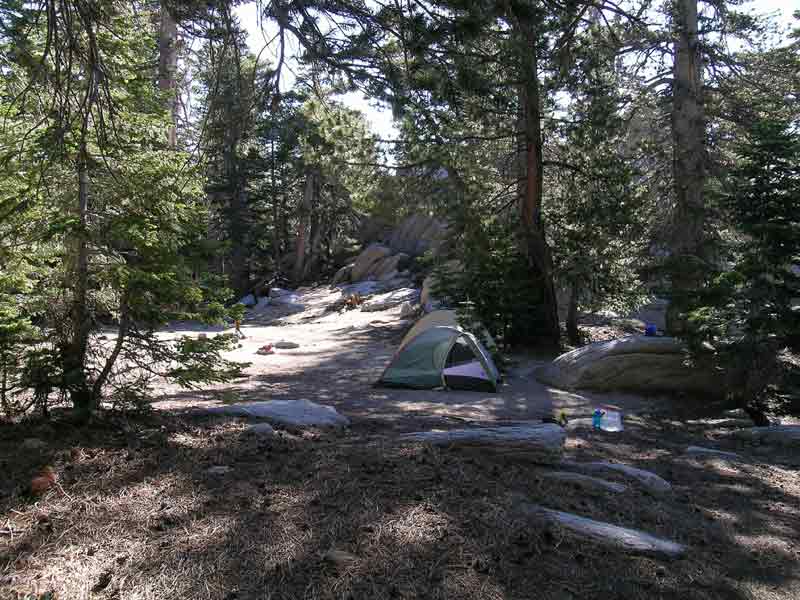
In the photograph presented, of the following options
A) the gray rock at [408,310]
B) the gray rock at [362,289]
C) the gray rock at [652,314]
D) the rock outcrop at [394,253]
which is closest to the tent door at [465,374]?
the gray rock at [408,310]

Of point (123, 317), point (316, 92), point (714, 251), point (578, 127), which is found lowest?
point (123, 317)

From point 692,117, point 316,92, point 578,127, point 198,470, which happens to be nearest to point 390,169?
point 578,127

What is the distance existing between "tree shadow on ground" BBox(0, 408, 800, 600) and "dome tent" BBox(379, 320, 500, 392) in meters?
5.33

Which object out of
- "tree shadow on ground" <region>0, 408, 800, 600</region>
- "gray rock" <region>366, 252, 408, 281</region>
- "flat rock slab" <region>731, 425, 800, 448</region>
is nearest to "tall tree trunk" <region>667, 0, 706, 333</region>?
"flat rock slab" <region>731, 425, 800, 448</region>

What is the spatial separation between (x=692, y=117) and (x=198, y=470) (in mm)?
13208

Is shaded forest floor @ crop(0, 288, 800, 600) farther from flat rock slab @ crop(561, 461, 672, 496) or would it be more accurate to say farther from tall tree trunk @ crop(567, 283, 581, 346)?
tall tree trunk @ crop(567, 283, 581, 346)

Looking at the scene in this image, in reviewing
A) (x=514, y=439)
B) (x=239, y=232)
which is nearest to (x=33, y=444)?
(x=514, y=439)

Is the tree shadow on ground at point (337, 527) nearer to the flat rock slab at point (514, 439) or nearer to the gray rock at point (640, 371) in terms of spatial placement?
the flat rock slab at point (514, 439)

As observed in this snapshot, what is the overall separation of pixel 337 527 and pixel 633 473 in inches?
107

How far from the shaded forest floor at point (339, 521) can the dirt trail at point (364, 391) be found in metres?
1.23

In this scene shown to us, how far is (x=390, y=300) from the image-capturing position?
80.1ft

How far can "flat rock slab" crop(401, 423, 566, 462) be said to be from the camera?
4531mm

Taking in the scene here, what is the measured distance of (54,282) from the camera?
4.64 metres

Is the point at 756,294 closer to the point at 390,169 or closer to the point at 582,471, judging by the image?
the point at 582,471
